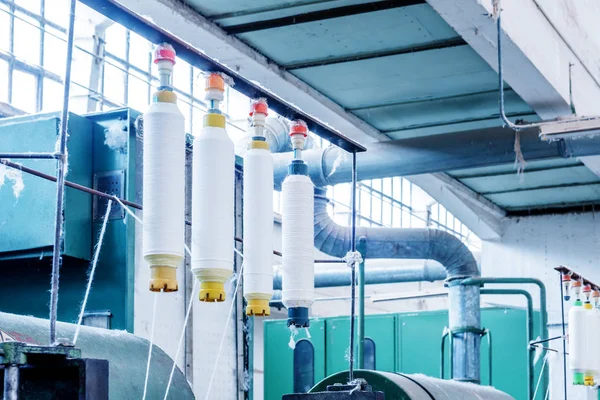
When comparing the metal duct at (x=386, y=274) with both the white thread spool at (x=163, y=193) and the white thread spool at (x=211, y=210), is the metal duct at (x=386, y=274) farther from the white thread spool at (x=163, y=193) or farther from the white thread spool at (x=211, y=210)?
the white thread spool at (x=163, y=193)

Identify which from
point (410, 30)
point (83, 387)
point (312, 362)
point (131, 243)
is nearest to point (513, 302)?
point (312, 362)

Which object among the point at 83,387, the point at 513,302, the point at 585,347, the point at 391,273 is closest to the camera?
the point at 83,387

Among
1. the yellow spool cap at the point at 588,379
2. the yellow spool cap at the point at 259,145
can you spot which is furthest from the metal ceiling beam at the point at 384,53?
the yellow spool cap at the point at 259,145

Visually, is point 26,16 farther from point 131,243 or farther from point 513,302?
point 513,302

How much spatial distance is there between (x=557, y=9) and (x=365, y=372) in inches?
191

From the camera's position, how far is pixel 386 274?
14609 mm

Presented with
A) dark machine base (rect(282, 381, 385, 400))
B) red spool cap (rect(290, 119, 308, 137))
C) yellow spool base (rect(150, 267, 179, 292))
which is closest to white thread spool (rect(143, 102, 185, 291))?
yellow spool base (rect(150, 267, 179, 292))

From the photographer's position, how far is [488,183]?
12539 millimetres

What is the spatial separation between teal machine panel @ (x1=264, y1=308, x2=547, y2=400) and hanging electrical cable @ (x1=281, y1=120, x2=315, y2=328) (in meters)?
8.84

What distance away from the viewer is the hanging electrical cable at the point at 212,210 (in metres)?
2.86

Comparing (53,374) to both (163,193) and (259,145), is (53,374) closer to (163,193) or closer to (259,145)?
(163,193)

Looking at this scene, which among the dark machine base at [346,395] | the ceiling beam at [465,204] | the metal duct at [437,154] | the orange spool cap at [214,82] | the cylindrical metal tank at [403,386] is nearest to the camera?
the orange spool cap at [214,82]

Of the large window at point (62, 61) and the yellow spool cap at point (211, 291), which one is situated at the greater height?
the large window at point (62, 61)

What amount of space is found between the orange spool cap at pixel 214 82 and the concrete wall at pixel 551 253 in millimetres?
10652
